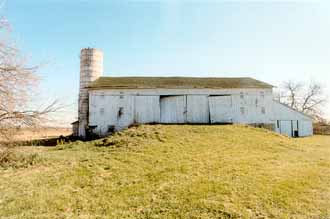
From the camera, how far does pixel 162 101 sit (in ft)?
74.9

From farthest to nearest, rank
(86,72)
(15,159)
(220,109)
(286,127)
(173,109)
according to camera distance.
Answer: (286,127) < (86,72) < (220,109) < (173,109) < (15,159)

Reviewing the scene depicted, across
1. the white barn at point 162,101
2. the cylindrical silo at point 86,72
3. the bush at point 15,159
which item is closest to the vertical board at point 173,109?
the white barn at point 162,101

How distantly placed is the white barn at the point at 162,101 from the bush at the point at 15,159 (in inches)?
406

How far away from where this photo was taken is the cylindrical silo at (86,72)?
2289 centimetres

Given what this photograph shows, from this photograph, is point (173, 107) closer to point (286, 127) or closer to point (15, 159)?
point (286, 127)

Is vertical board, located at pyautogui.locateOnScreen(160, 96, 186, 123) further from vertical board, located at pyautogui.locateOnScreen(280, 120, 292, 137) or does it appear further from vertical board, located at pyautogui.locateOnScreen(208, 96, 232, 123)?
vertical board, located at pyautogui.locateOnScreen(280, 120, 292, 137)

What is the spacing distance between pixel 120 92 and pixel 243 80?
1228 cm

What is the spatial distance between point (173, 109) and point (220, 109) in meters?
4.25

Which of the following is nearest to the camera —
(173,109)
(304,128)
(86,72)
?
(173,109)

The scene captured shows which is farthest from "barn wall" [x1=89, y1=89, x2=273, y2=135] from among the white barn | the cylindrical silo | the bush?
the bush

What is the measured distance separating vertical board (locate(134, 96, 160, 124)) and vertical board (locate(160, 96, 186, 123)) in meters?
0.46

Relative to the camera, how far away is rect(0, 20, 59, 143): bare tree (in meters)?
8.46

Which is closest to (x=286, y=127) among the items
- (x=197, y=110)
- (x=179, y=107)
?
(x=197, y=110)

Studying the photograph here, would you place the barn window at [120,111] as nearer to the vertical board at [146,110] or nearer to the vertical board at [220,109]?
the vertical board at [146,110]
